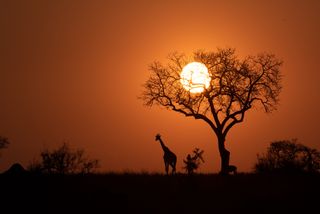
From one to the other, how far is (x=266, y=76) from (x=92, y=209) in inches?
924

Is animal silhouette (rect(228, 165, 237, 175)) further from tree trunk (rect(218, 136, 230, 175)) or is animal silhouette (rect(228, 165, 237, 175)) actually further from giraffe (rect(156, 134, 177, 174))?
giraffe (rect(156, 134, 177, 174))

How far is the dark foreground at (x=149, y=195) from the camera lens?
18.4 m

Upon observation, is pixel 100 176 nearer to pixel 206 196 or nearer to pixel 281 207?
pixel 206 196

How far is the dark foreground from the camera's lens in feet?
60.4

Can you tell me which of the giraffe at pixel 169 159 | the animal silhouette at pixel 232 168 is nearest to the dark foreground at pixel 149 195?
the giraffe at pixel 169 159

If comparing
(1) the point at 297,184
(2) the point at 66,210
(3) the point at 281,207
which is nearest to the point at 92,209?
(2) the point at 66,210

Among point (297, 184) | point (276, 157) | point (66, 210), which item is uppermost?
point (276, 157)

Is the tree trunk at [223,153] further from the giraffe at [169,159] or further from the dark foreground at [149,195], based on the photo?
the dark foreground at [149,195]

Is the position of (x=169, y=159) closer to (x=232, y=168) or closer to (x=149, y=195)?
(x=232, y=168)

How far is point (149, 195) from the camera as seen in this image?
2103 centimetres

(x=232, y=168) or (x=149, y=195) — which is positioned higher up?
(x=232, y=168)

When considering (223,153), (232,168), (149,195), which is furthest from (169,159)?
(149,195)

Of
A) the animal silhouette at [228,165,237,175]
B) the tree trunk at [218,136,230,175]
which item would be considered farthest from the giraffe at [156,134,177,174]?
the tree trunk at [218,136,230,175]

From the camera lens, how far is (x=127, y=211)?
59.7ft
